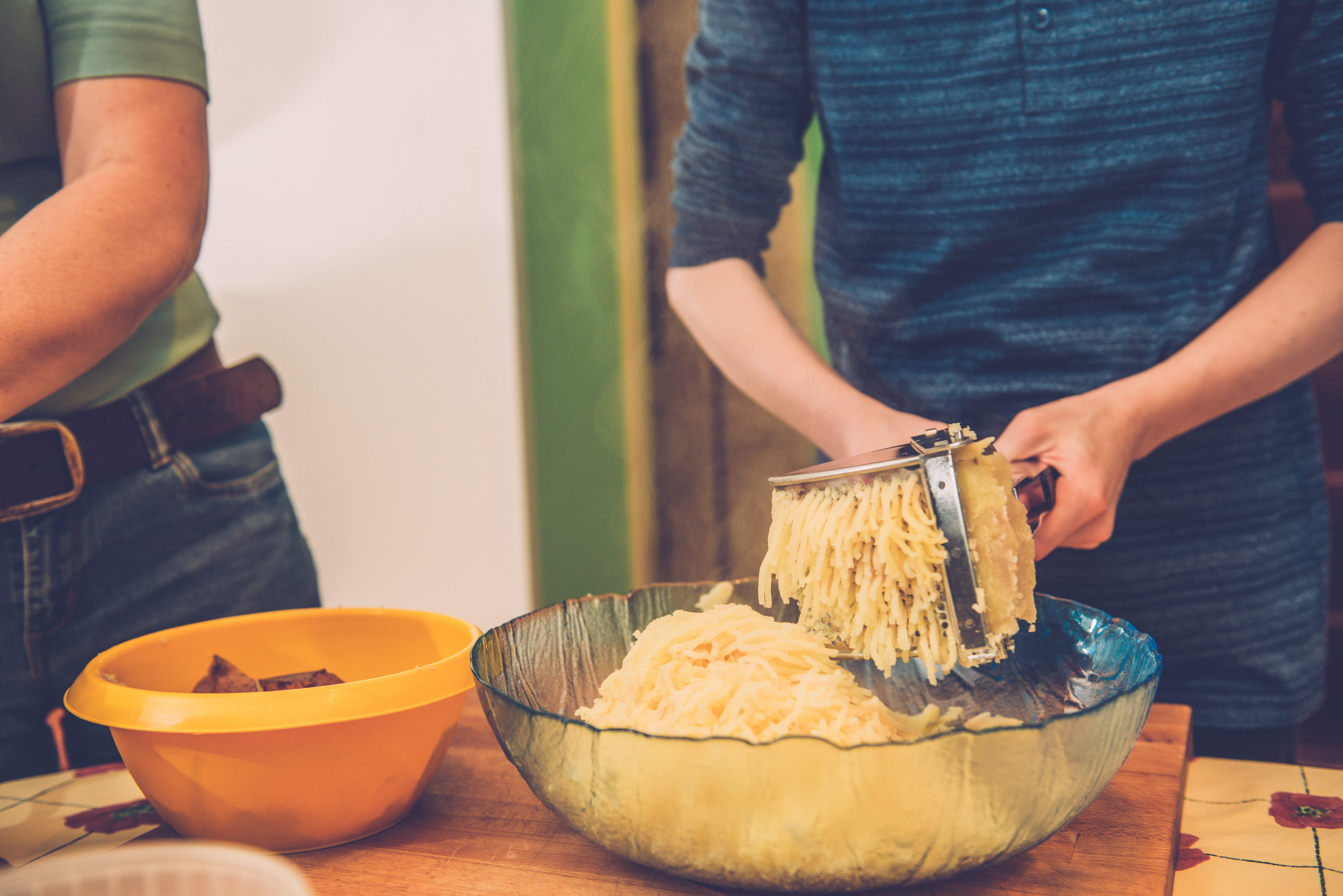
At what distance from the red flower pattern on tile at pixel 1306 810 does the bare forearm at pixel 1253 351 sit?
33cm

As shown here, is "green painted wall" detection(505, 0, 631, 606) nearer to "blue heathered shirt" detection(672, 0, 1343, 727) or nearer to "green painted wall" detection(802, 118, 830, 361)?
"green painted wall" detection(802, 118, 830, 361)

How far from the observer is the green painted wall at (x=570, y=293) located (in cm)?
247

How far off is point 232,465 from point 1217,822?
1.07 m

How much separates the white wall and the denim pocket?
1472 mm

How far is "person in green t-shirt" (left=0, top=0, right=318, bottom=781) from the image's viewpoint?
31.7 inches

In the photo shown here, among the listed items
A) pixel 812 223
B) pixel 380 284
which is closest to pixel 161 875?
pixel 812 223

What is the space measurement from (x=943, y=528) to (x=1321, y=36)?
0.78 m

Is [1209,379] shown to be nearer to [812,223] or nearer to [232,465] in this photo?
[232,465]

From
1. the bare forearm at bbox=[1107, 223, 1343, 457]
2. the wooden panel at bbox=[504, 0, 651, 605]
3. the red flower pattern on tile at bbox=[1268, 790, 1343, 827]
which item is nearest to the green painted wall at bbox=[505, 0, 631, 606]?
the wooden panel at bbox=[504, 0, 651, 605]

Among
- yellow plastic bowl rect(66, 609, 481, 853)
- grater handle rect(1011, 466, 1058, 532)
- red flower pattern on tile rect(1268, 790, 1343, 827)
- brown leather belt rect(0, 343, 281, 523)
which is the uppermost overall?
brown leather belt rect(0, 343, 281, 523)

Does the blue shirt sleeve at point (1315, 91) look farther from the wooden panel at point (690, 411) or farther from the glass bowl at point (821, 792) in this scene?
the wooden panel at point (690, 411)

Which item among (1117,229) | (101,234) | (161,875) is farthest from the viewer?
(1117,229)

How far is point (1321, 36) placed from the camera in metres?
0.97

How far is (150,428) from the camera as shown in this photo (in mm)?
1001
